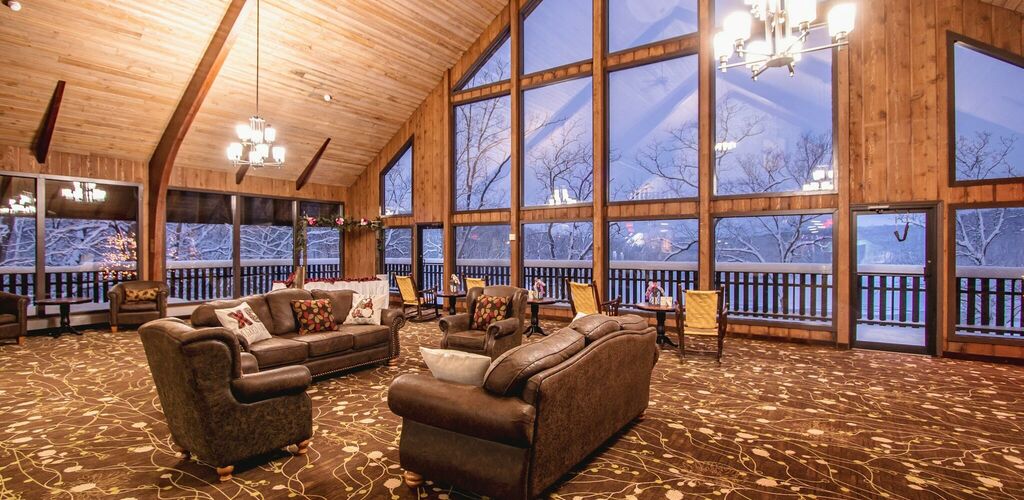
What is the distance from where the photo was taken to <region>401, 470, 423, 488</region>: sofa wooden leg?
103 inches

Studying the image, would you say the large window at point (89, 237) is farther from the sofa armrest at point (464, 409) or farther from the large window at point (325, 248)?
the sofa armrest at point (464, 409)

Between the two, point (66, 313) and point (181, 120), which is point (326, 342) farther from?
point (66, 313)

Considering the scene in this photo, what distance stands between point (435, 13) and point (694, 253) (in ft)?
20.8

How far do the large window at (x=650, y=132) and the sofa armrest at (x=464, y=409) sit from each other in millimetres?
6003

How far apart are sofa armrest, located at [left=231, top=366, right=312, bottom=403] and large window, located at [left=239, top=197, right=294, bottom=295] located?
8197 millimetres

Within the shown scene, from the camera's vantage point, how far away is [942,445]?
3146 mm

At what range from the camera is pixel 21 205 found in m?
7.26

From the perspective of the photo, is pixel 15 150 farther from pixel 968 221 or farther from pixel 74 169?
pixel 968 221

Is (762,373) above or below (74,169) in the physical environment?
below

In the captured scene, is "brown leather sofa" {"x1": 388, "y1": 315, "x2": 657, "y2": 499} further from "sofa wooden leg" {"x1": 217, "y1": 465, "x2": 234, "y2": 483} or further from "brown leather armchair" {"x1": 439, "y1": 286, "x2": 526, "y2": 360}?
"brown leather armchair" {"x1": 439, "y1": 286, "x2": 526, "y2": 360}

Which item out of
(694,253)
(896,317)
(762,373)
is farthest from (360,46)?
(896,317)

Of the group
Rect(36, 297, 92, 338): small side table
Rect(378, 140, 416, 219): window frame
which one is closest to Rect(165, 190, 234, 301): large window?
Rect(36, 297, 92, 338): small side table

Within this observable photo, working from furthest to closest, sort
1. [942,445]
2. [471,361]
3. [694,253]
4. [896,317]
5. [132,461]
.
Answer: [694,253] < [896,317] < [942,445] < [132,461] < [471,361]

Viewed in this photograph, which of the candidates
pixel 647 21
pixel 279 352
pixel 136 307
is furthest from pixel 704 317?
pixel 136 307
